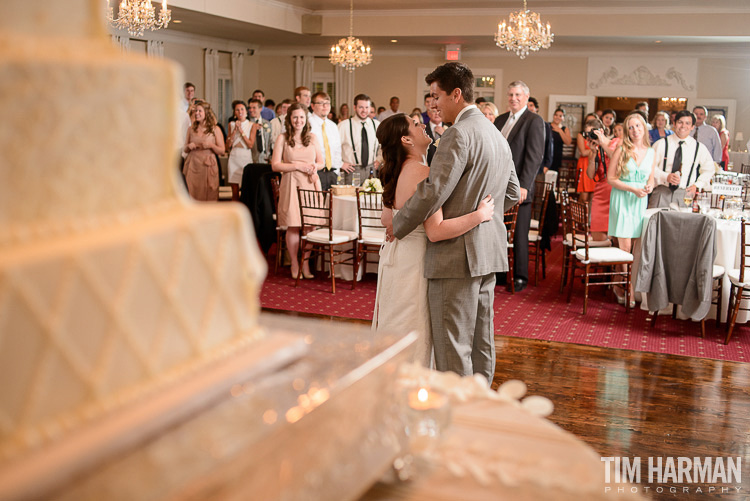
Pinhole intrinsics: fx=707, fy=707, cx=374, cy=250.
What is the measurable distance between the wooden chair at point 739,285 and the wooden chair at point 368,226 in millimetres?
2944

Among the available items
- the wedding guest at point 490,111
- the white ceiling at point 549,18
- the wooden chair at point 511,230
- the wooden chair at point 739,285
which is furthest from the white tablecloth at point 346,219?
the white ceiling at point 549,18

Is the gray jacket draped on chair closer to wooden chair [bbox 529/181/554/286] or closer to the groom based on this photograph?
wooden chair [bbox 529/181/554/286]

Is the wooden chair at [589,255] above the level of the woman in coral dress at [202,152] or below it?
below

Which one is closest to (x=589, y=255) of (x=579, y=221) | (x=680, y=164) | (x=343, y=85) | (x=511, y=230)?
(x=579, y=221)

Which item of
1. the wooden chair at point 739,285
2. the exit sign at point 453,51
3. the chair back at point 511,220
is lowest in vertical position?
the wooden chair at point 739,285

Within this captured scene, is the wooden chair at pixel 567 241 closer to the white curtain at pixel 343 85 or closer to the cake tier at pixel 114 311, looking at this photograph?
the cake tier at pixel 114 311

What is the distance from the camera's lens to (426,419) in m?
1.42

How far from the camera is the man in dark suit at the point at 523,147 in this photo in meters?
6.59

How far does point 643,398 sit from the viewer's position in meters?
4.11

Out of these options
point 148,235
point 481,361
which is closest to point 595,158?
point 481,361

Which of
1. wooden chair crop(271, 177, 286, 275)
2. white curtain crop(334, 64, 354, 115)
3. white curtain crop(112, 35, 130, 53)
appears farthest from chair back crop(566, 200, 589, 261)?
white curtain crop(334, 64, 354, 115)

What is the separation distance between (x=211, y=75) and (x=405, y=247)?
46.3 ft

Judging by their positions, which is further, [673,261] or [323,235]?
[323,235]

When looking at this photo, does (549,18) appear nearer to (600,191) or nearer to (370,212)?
(600,191)
